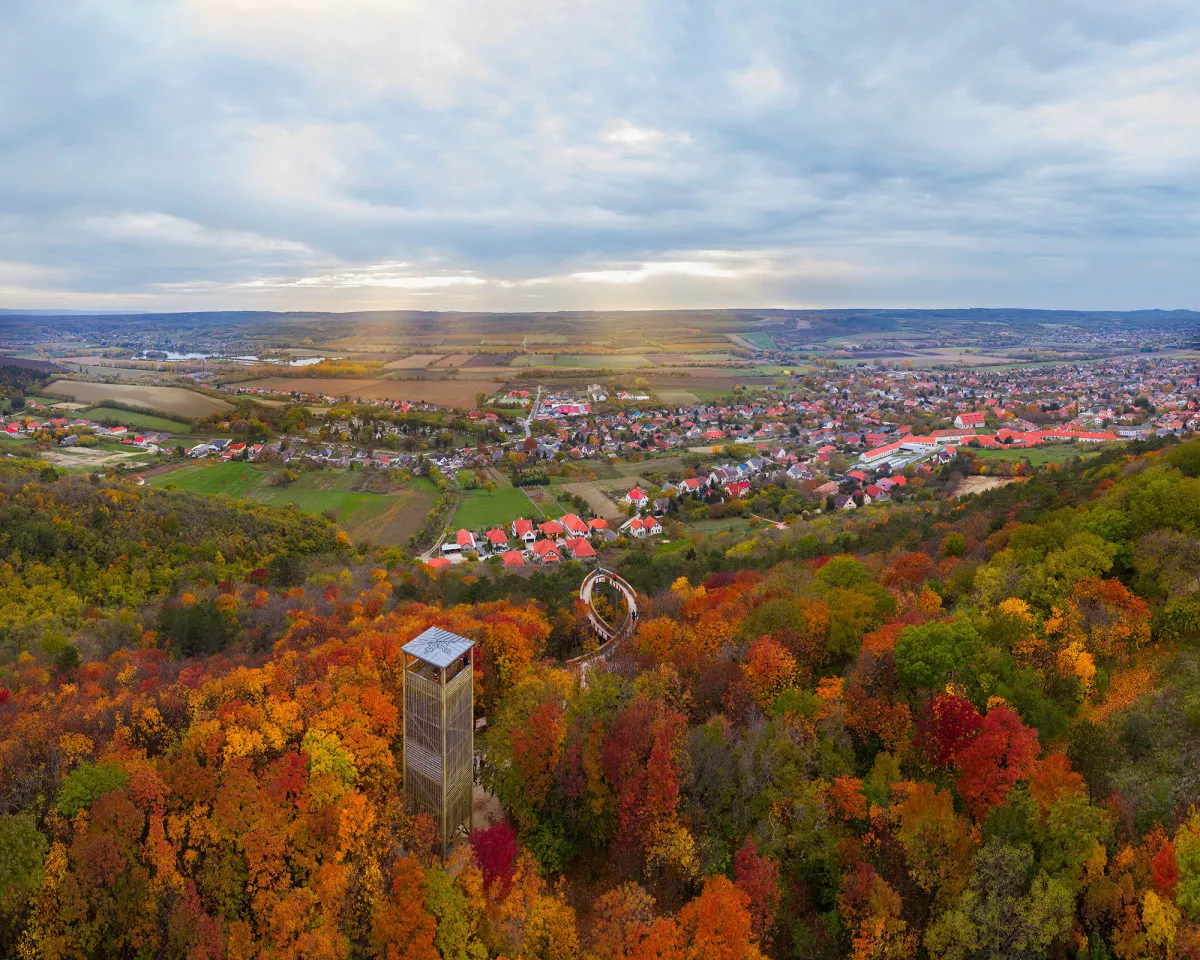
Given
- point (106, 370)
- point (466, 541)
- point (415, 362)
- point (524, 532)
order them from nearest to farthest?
1. point (466, 541)
2. point (524, 532)
3. point (106, 370)
4. point (415, 362)

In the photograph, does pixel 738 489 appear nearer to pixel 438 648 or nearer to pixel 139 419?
pixel 438 648

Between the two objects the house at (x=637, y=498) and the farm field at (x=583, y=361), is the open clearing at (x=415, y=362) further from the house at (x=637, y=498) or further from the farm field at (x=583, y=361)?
the house at (x=637, y=498)

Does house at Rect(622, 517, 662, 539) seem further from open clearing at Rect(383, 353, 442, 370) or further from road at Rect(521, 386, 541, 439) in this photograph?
open clearing at Rect(383, 353, 442, 370)

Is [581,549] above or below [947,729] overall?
below

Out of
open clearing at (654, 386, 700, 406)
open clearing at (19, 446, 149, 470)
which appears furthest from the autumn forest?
open clearing at (654, 386, 700, 406)

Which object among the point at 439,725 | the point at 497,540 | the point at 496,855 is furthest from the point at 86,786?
the point at 497,540

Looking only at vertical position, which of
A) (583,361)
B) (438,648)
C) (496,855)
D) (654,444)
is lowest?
(654,444)

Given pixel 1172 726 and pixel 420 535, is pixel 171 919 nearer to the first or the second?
pixel 1172 726

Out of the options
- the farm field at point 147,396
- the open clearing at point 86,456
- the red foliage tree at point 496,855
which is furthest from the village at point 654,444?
the red foliage tree at point 496,855
